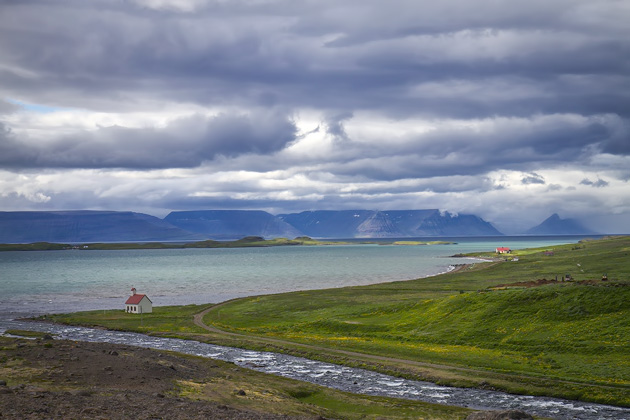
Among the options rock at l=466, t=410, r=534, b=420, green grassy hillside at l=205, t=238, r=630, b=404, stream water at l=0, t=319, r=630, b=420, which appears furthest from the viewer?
green grassy hillside at l=205, t=238, r=630, b=404

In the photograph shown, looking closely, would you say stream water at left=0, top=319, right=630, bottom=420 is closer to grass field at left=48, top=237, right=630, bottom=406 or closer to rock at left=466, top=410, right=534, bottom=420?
grass field at left=48, top=237, right=630, bottom=406

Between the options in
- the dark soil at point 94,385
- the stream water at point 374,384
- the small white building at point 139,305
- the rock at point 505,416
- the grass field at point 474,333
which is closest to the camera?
the dark soil at point 94,385

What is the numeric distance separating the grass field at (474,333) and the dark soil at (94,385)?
71.8ft

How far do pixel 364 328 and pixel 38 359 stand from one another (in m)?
50.0

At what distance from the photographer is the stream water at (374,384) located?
45625mm

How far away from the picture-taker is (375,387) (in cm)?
5338

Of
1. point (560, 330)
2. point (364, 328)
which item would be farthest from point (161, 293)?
point (560, 330)

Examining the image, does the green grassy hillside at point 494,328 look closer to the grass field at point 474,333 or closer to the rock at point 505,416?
the grass field at point 474,333

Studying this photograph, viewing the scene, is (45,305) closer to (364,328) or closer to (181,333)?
(181,333)

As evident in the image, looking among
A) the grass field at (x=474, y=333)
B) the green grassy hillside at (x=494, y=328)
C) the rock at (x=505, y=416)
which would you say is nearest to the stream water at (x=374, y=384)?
the grass field at (x=474, y=333)

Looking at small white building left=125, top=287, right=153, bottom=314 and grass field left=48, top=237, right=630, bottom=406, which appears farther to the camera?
small white building left=125, top=287, right=153, bottom=314

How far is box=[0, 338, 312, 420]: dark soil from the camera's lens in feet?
113

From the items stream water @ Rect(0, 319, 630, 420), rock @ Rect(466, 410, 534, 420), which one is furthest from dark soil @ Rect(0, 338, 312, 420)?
rock @ Rect(466, 410, 534, 420)

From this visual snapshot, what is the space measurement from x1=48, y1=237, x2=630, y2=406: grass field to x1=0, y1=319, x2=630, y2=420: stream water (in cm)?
189
